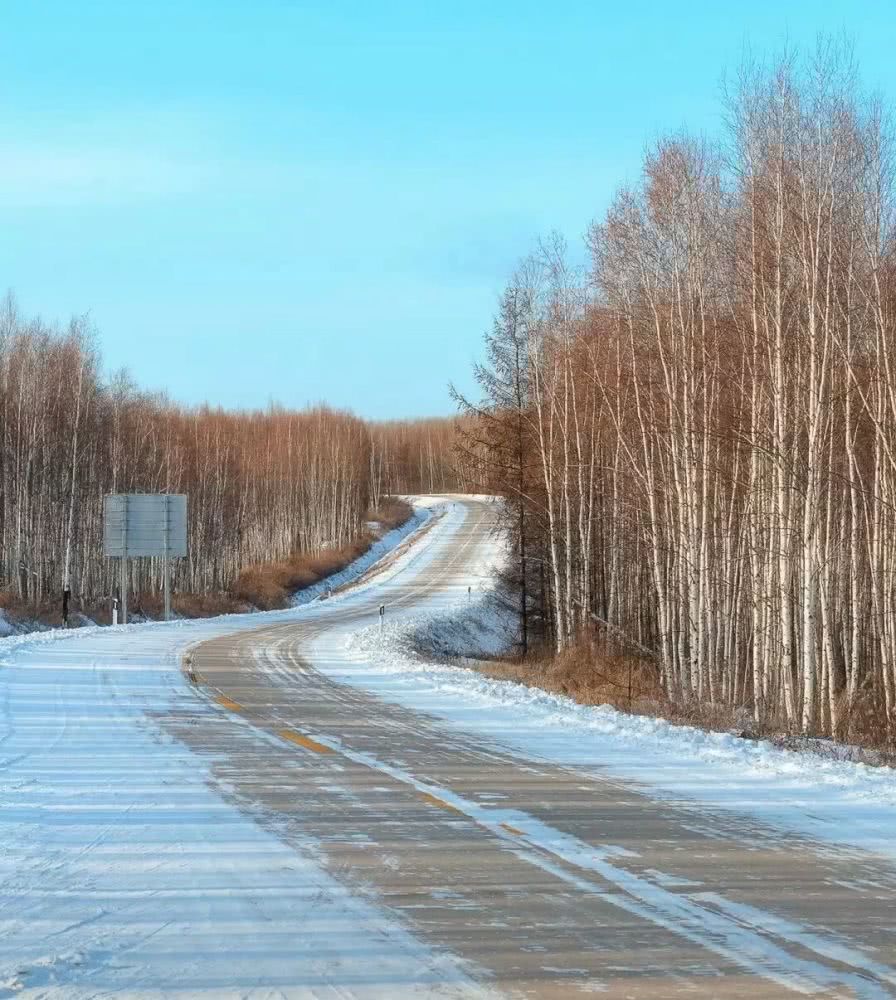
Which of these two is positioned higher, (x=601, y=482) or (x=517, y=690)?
(x=601, y=482)

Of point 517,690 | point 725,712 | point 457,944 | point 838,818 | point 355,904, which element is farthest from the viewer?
point 517,690

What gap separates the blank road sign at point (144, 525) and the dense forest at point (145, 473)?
168 inches

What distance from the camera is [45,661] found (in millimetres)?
21875

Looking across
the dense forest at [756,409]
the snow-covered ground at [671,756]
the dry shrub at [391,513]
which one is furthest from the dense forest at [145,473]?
the snow-covered ground at [671,756]

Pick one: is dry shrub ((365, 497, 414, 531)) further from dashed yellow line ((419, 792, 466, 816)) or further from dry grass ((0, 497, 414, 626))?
dashed yellow line ((419, 792, 466, 816))

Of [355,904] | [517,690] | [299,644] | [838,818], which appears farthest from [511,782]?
[299,644]

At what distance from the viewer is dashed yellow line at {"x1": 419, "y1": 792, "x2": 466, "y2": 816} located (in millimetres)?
8500

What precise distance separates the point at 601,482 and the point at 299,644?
380 inches

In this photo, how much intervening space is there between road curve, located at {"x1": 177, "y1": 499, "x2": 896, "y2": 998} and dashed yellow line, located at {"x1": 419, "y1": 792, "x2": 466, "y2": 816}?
4 centimetres

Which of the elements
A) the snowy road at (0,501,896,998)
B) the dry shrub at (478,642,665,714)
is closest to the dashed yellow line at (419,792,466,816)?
the snowy road at (0,501,896,998)

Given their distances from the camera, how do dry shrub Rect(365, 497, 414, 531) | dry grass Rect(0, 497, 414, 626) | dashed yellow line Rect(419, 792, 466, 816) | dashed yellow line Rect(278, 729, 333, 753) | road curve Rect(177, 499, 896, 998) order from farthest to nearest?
dry shrub Rect(365, 497, 414, 531) → dry grass Rect(0, 497, 414, 626) → dashed yellow line Rect(278, 729, 333, 753) → dashed yellow line Rect(419, 792, 466, 816) → road curve Rect(177, 499, 896, 998)

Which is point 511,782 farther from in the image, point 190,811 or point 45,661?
point 45,661

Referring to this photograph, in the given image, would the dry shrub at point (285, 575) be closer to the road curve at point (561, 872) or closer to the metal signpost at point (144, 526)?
the metal signpost at point (144, 526)

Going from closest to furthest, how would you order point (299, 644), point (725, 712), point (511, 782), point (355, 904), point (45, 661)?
point (355, 904)
point (511, 782)
point (725, 712)
point (45, 661)
point (299, 644)
